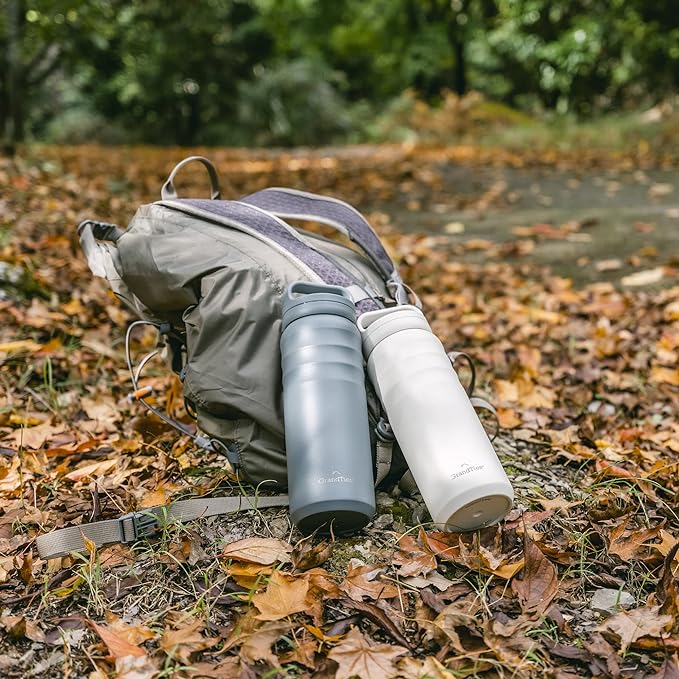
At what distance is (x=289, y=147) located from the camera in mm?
14453

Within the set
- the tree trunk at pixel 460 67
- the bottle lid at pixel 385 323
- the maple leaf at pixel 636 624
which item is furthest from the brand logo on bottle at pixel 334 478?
the tree trunk at pixel 460 67

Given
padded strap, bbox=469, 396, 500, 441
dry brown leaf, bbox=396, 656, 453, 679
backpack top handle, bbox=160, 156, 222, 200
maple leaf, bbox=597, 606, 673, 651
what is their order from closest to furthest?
dry brown leaf, bbox=396, 656, 453, 679
maple leaf, bbox=597, 606, 673, 651
padded strap, bbox=469, 396, 500, 441
backpack top handle, bbox=160, 156, 222, 200

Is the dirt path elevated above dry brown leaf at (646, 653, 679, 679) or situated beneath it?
situated beneath

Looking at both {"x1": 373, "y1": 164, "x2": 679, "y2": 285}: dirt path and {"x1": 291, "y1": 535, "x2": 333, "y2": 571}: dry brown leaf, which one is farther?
{"x1": 373, "y1": 164, "x2": 679, "y2": 285}: dirt path

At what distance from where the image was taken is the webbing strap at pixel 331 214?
2.63 metres

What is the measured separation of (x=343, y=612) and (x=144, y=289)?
4.27 ft

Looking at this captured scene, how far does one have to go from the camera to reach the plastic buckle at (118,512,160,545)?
1.94 meters

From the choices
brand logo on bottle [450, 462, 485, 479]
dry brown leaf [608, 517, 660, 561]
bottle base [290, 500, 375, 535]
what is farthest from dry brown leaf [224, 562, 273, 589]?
dry brown leaf [608, 517, 660, 561]

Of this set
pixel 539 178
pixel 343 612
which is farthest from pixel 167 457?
pixel 539 178

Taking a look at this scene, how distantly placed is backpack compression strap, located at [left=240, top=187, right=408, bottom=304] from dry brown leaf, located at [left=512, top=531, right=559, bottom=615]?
1048mm

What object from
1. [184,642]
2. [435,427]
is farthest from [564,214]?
[184,642]

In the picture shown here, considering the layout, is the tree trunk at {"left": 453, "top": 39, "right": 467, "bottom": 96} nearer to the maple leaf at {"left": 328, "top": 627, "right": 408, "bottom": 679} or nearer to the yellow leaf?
the yellow leaf

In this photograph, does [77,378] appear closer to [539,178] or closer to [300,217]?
[300,217]

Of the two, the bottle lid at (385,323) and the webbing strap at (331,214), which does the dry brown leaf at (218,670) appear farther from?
the webbing strap at (331,214)
